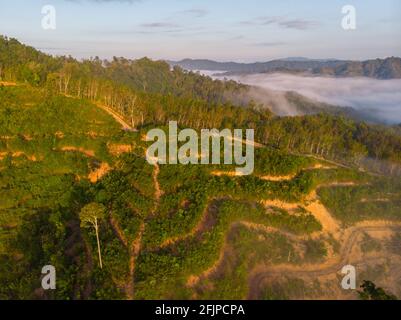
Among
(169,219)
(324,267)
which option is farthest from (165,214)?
(324,267)

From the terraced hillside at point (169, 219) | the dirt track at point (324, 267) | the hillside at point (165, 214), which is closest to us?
the terraced hillside at point (169, 219)

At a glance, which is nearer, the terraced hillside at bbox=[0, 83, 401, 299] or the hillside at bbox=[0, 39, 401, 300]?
the terraced hillside at bbox=[0, 83, 401, 299]

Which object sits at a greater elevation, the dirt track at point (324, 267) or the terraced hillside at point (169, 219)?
the terraced hillside at point (169, 219)

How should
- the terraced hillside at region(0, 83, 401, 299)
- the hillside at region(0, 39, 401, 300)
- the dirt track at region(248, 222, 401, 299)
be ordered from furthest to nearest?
the dirt track at region(248, 222, 401, 299) → the hillside at region(0, 39, 401, 300) → the terraced hillside at region(0, 83, 401, 299)

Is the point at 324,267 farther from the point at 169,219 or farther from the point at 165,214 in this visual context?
the point at 165,214

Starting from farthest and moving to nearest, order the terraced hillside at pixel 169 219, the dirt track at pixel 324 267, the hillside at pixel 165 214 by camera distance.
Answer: the dirt track at pixel 324 267
the hillside at pixel 165 214
the terraced hillside at pixel 169 219

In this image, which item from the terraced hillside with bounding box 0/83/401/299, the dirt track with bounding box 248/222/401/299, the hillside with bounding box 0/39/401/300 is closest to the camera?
the terraced hillside with bounding box 0/83/401/299
